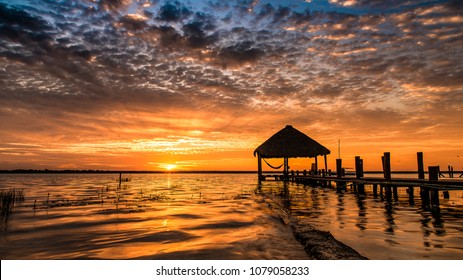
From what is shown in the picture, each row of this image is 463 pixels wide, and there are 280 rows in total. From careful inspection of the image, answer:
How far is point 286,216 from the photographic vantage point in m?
10.4

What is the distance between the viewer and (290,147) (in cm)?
3203

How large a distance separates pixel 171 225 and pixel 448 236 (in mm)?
6860

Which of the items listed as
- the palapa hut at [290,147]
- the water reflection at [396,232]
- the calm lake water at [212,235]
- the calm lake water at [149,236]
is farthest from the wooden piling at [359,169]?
the calm lake water at [149,236]

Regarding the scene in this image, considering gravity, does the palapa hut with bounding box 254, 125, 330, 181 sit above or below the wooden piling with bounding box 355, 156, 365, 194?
above

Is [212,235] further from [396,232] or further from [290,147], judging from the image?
[290,147]

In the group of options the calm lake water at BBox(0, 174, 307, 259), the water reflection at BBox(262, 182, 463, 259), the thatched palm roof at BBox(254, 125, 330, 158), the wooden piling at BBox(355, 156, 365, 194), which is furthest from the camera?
the thatched palm roof at BBox(254, 125, 330, 158)

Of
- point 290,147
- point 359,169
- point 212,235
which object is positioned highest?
point 290,147

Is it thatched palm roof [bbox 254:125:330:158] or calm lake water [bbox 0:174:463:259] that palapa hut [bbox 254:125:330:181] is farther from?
calm lake water [bbox 0:174:463:259]

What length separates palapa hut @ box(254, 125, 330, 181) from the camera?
3167cm

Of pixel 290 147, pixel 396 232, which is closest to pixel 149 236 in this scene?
pixel 396 232

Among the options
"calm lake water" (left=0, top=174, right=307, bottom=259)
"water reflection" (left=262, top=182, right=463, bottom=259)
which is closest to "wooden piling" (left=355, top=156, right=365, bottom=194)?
"water reflection" (left=262, top=182, right=463, bottom=259)

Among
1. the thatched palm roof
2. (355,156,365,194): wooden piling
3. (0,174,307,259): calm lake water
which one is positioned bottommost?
(0,174,307,259): calm lake water
